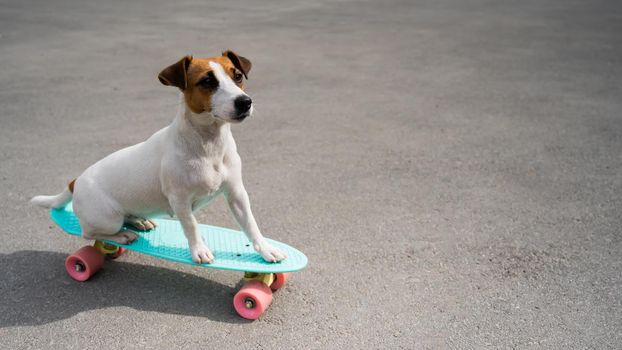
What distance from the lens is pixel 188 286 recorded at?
360 cm

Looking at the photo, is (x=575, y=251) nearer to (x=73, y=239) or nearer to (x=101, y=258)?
(x=101, y=258)

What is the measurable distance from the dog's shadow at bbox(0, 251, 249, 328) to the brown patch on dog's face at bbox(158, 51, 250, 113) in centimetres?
116

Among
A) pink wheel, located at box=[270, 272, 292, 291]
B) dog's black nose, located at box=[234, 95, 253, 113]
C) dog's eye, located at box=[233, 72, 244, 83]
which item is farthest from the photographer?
pink wheel, located at box=[270, 272, 292, 291]

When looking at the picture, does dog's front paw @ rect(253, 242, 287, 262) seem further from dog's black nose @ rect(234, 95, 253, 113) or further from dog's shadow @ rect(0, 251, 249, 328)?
dog's black nose @ rect(234, 95, 253, 113)

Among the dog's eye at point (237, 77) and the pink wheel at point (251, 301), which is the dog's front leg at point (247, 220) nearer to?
the pink wheel at point (251, 301)

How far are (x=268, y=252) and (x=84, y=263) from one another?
114cm

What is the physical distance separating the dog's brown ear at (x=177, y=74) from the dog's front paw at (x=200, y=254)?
3.00 ft

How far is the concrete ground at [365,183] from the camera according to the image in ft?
10.8

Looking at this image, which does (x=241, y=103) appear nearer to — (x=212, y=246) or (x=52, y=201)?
(x=212, y=246)

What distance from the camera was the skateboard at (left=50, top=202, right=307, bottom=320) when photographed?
3279 millimetres

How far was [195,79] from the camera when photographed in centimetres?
295

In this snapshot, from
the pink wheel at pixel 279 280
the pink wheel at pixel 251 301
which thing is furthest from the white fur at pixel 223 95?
the pink wheel at pixel 279 280

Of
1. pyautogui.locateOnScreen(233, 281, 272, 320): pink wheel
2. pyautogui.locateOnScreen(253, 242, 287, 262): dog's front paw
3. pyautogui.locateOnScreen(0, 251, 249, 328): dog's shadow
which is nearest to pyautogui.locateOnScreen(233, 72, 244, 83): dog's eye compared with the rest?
pyautogui.locateOnScreen(253, 242, 287, 262): dog's front paw

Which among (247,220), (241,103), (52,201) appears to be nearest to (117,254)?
(52,201)
